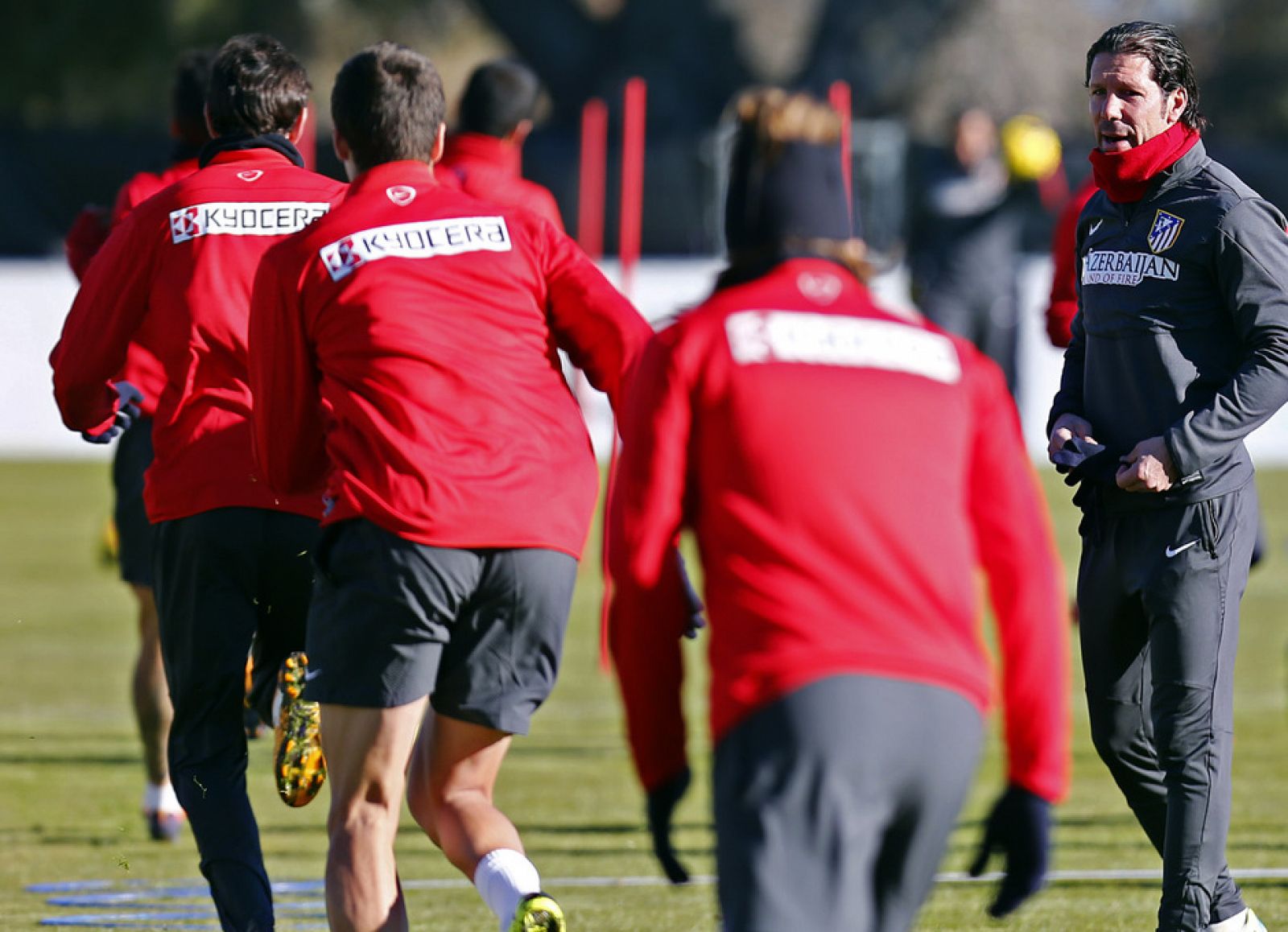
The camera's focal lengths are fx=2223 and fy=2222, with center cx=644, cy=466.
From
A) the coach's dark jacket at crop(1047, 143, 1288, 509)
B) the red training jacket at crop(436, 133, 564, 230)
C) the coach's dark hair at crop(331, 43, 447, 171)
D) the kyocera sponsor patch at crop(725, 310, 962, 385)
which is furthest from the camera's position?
the red training jacket at crop(436, 133, 564, 230)

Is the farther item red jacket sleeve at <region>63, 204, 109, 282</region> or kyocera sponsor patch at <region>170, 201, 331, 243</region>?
red jacket sleeve at <region>63, 204, 109, 282</region>

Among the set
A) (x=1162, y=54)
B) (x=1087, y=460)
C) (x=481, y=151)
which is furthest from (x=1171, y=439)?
(x=481, y=151)

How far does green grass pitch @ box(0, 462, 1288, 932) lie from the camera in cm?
623

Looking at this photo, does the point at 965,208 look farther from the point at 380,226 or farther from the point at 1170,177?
the point at 380,226

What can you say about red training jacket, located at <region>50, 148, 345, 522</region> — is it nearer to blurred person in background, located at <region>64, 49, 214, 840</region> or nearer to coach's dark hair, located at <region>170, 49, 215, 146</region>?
blurred person in background, located at <region>64, 49, 214, 840</region>

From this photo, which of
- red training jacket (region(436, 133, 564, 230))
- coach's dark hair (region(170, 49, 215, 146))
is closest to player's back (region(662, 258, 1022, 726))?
coach's dark hair (region(170, 49, 215, 146))

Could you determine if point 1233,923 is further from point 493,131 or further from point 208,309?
point 493,131

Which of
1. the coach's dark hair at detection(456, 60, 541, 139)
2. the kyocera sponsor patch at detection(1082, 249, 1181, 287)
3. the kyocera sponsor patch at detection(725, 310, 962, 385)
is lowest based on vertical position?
the coach's dark hair at detection(456, 60, 541, 139)

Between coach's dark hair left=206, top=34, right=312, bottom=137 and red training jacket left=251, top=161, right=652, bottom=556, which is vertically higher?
coach's dark hair left=206, top=34, right=312, bottom=137

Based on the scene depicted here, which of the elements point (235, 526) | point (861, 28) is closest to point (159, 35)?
point (861, 28)

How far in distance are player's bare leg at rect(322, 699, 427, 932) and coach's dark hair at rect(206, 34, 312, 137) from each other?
5.09 ft

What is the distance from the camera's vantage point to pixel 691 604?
150 inches

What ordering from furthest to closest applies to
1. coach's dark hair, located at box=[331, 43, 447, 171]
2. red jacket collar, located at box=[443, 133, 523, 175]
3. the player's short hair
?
red jacket collar, located at box=[443, 133, 523, 175] → coach's dark hair, located at box=[331, 43, 447, 171] → the player's short hair

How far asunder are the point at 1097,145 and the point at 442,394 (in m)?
1.88
